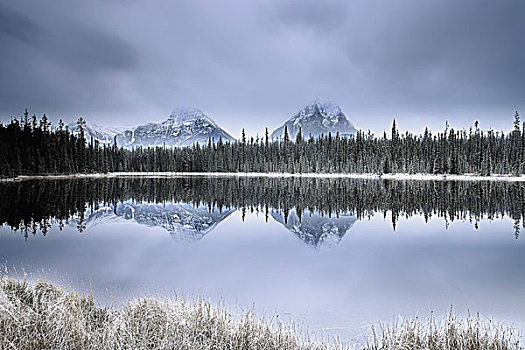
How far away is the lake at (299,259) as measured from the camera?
905 centimetres

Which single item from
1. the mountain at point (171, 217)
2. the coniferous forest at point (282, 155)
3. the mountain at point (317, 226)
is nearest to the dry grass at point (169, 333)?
the mountain at point (317, 226)

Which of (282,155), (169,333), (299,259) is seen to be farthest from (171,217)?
(282,155)

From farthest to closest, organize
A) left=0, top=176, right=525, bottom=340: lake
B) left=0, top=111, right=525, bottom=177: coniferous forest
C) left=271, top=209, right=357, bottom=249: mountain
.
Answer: left=0, top=111, right=525, bottom=177: coniferous forest → left=271, top=209, right=357, bottom=249: mountain → left=0, top=176, right=525, bottom=340: lake

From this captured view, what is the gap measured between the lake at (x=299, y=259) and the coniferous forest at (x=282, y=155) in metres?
52.0

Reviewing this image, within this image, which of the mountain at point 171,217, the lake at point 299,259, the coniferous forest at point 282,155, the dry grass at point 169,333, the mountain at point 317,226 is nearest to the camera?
the dry grass at point 169,333

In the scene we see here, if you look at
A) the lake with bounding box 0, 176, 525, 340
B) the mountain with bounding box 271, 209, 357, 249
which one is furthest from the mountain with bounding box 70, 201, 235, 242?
the mountain with bounding box 271, 209, 357, 249

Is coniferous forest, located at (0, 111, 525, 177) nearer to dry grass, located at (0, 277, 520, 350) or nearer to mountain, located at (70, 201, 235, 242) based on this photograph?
mountain, located at (70, 201, 235, 242)

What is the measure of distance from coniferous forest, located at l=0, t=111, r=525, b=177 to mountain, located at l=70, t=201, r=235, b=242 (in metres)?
42.4

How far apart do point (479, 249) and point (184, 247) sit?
39.5 ft

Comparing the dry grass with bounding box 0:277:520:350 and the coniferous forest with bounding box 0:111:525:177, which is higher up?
the coniferous forest with bounding box 0:111:525:177

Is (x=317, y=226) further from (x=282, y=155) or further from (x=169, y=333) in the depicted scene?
(x=282, y=155)

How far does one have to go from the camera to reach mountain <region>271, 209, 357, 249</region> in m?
16.9

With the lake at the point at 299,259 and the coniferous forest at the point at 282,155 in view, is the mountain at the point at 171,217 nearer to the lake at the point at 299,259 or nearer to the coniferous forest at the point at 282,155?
the lake at the point at 299,259

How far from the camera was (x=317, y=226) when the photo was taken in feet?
67.3
